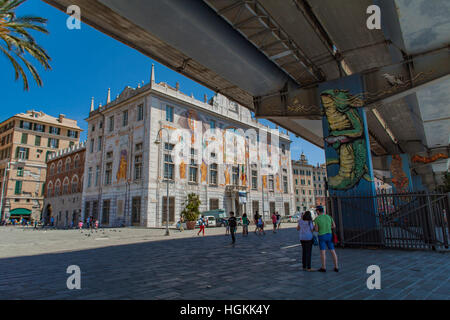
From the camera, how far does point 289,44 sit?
35.5ft

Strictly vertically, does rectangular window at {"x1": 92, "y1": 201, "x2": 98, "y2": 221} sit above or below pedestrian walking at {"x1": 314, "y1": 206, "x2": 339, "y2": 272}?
above

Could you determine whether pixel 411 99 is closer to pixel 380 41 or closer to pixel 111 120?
pixel 380 41

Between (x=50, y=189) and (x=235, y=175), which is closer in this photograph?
(x=235, y=175)

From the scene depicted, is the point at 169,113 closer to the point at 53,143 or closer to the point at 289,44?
the point at 289,44

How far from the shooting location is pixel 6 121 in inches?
2431

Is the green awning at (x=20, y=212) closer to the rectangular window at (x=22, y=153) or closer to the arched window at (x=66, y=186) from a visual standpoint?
the rectangular window at (x=22, y=153)

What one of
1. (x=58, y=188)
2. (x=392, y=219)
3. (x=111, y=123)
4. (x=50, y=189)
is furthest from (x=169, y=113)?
(x=50, y=189)

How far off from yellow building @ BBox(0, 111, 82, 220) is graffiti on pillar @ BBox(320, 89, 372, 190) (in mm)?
63065

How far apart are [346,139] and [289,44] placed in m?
4.79

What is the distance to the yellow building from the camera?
5578 centimetres

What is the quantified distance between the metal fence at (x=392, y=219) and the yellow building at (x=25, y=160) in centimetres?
6366

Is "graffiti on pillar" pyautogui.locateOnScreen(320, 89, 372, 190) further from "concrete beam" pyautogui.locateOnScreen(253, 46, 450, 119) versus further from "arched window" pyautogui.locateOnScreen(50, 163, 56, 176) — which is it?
"arched window" pyautogui.locateOnScreen(50, 163, 56, 176)

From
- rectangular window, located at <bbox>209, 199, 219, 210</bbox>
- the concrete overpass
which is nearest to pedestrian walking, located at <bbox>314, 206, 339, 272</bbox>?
the concrete overpass
